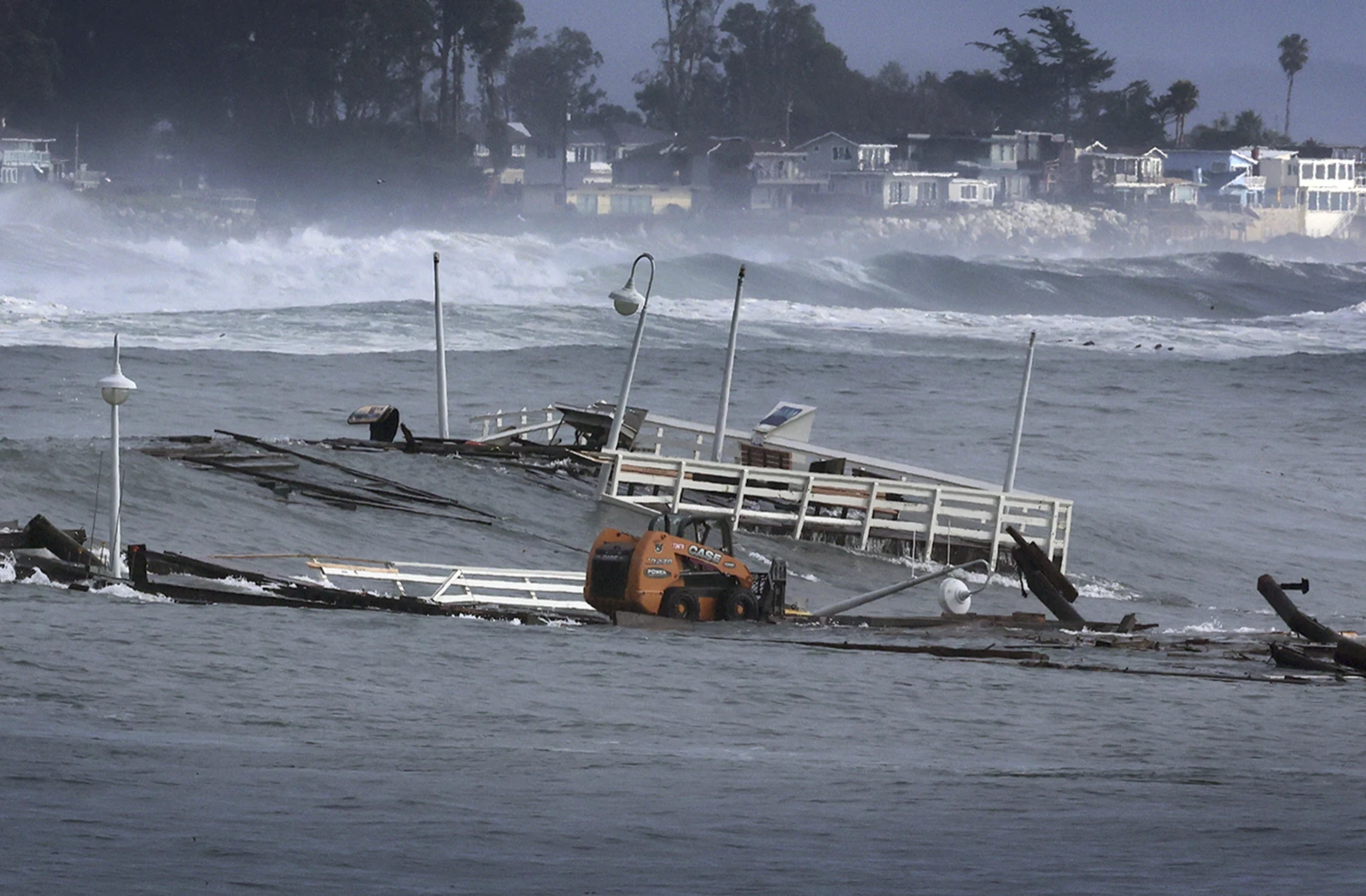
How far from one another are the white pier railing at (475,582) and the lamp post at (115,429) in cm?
312

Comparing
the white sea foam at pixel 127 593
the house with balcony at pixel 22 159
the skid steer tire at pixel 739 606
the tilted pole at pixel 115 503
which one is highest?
the house with balcony at pixel 22 159

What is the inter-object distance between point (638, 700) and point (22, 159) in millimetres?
134831

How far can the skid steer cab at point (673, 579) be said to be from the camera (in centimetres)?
2317

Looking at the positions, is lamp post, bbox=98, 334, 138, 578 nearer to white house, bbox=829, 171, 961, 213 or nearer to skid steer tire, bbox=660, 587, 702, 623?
skid steer tire, bbox=660, 587, 702, 623

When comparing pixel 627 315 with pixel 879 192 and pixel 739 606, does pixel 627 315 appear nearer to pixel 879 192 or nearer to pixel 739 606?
pixel 739 606

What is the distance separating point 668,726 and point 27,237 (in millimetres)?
111537

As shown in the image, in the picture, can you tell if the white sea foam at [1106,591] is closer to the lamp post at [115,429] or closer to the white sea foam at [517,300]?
the lamp post at [115,429]

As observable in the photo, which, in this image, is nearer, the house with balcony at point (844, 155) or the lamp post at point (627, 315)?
the lamp post at point (627, 315)

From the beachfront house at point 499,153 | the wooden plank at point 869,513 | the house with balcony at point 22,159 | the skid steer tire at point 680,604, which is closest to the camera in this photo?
the skid steer tire at point 680,604

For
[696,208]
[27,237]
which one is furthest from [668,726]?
[696,208]

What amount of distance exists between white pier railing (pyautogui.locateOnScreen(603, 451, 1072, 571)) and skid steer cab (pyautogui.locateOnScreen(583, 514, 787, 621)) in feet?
25.8

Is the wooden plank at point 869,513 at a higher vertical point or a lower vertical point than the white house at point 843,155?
lower

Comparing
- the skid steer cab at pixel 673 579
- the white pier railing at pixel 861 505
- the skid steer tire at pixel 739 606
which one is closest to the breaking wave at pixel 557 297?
the white pier railing at pixel 861 505

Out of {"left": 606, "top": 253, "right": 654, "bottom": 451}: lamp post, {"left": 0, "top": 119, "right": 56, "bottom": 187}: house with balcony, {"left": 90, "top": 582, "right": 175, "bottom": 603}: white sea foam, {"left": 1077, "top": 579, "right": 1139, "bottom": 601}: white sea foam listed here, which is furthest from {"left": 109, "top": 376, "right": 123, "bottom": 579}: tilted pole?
{"left": 0, "top": 119, "right": 56, "bottom": 187}: house with balcony
